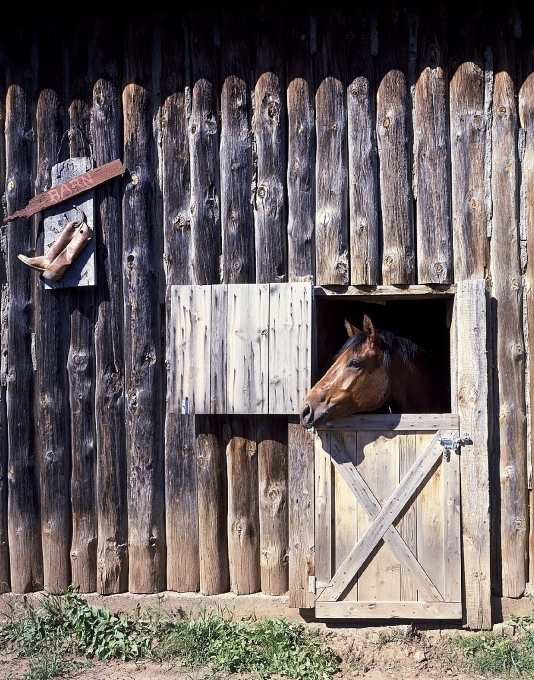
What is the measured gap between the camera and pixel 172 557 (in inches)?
183

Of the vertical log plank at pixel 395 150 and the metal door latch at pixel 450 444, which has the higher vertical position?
the vertical log plank at pixel 395 150

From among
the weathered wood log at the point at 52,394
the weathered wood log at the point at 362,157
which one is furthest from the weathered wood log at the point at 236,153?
the weathered wood log at the point at 52,394

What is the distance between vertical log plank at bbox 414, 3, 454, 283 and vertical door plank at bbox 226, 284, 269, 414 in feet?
4.04

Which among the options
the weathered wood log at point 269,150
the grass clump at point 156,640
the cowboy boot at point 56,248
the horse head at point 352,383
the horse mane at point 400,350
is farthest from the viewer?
the horse mane at point 400,350

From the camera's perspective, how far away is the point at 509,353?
14.6 ft

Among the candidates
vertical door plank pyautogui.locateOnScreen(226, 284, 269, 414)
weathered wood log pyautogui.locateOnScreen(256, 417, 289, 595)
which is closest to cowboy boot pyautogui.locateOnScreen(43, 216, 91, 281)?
vertical door plank pyautogui.locateOnScreen(226, 284, 269, 414)

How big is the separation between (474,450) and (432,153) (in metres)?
2.24

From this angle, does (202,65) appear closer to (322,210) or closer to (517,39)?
(322,210)

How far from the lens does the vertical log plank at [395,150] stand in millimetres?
4457

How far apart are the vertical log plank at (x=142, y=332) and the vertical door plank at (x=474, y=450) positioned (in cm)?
232

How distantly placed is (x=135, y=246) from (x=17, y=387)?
149cm

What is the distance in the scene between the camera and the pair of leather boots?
4.64 metres

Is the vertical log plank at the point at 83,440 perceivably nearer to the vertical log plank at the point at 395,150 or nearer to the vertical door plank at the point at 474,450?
the vertical log plank at the point at 395,150

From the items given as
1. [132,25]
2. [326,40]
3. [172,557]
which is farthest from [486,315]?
[132,25]
